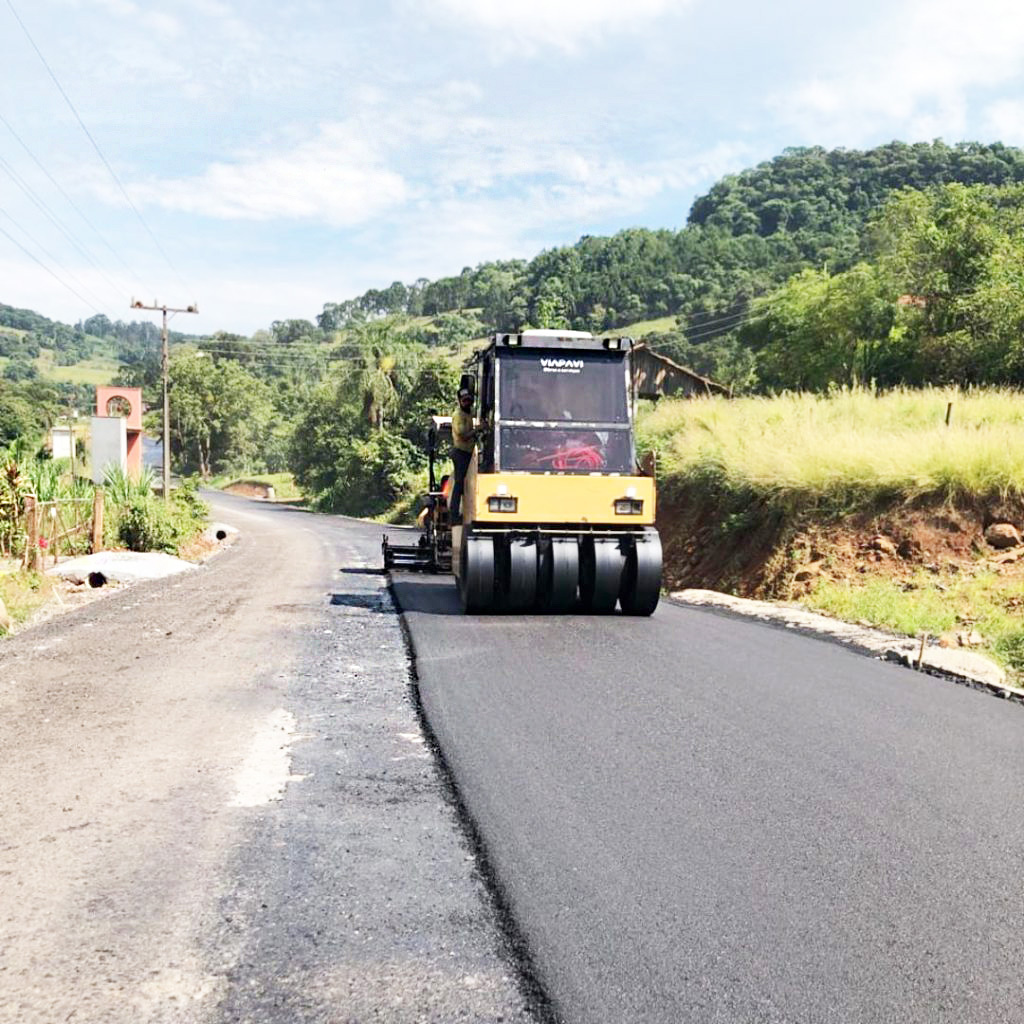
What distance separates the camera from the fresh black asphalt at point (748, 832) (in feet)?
11.6

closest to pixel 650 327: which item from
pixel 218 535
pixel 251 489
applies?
pixel 251 489

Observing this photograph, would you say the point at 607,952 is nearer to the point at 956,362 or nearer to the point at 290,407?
the point at 956,362

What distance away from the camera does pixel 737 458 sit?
18.7m

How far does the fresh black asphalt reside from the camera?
353cm

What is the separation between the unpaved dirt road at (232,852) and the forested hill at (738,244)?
95.7 metres

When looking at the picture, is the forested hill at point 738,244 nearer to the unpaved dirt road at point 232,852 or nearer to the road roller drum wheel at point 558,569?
the road roller drum wheel at point 558,569

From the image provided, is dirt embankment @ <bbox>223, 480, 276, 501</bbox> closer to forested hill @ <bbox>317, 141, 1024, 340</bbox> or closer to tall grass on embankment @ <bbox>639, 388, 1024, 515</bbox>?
forested hill @ <bbox>317, 141, 1024, 340</bbox>

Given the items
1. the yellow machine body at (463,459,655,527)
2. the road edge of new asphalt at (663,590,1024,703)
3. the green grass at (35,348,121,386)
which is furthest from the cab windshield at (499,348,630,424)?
the green grass at (35,348,121,386)

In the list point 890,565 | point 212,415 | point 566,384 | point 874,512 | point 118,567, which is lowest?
point 118,567

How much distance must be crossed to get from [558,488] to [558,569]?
93cm

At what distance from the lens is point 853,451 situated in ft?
51.9

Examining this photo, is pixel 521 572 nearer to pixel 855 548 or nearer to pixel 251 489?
pixel 855 548

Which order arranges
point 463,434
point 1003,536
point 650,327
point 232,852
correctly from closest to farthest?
point 232,852
point 463,434
point 1003,536
point 650,327

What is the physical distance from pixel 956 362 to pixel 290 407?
104095 millimetres
